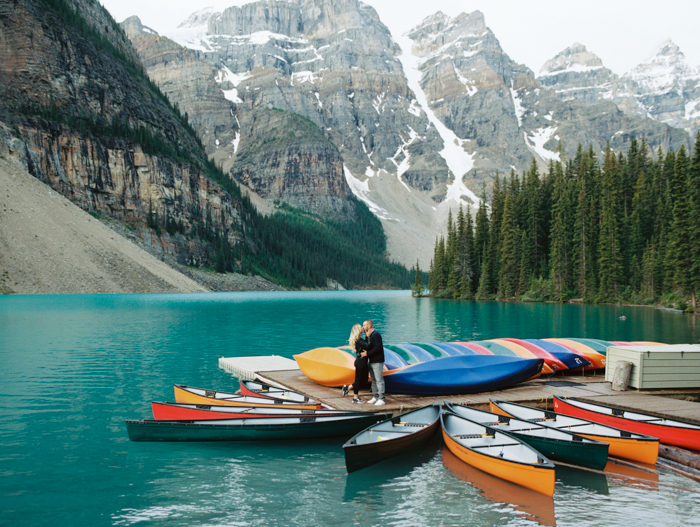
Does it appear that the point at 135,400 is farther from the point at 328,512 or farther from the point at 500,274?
the point at 500,274

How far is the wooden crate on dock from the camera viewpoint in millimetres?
16641

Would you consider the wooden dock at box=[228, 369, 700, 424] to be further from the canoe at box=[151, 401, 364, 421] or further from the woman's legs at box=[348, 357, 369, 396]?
the canoe at box=[151, 401, 364, 421]

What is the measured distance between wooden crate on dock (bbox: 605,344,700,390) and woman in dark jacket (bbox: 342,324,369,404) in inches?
354

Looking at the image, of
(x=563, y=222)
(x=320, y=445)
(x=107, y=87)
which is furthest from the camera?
(x=107, y=87)

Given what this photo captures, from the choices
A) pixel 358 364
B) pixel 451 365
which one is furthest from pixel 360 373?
pixel 451 365

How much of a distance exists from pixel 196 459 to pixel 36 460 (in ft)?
12.1

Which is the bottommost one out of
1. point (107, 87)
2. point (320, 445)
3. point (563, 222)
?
point (320, 445)

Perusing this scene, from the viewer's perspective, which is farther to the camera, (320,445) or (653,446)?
(320,445)

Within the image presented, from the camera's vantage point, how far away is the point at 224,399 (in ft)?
51.4

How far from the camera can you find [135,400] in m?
18.1

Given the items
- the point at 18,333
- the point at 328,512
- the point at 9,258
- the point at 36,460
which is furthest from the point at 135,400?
the point at 9,258

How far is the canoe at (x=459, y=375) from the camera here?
16.4m

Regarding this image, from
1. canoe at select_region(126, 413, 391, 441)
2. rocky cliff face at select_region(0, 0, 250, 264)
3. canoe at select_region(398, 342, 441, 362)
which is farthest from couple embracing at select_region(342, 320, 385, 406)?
rocky cliff face at select_region(0, 0, 250, 264)

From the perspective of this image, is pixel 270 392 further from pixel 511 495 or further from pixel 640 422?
pixel 640 422
